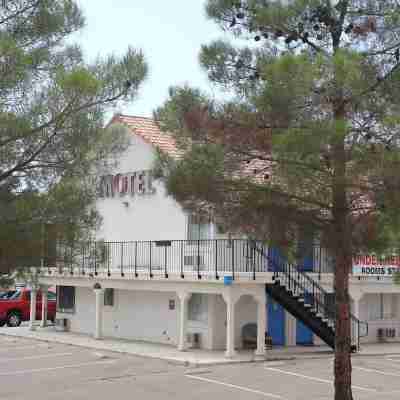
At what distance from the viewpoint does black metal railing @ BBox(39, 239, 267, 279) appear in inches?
879

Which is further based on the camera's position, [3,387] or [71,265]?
[3,387]

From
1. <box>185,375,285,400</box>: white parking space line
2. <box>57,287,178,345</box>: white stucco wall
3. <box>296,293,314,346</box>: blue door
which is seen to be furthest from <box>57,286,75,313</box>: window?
<box>185,375,285,400</box>: white parking space line

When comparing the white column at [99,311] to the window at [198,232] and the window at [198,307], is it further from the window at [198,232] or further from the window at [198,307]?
the window at [198,232]

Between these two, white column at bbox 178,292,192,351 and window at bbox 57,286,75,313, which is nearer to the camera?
white column at bbox 178,292,192,351

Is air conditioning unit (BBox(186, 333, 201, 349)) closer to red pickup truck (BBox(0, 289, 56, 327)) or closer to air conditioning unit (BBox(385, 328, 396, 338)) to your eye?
air conditioning unit (BBox(385, 328, 396, 338))

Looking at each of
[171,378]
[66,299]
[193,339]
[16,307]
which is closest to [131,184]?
[66,299]

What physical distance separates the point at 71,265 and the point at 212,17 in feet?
15.1

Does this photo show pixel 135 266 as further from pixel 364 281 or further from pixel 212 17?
pixel 212 17

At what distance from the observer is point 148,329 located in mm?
25719

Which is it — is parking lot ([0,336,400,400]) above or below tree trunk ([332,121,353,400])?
below

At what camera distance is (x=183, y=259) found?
2395cm

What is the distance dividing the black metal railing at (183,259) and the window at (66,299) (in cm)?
309

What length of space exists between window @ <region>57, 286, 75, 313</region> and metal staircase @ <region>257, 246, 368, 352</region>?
30.9ft

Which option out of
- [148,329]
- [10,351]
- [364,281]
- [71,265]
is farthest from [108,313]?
[71,265]
